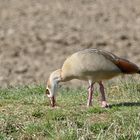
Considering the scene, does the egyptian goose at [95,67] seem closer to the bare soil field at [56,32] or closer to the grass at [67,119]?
the grass at [67,119]

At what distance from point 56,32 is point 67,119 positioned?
13.2 meters

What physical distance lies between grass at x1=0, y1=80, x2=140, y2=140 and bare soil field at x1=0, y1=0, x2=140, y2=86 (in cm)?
690

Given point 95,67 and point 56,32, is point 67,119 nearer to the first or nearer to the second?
point 95,67

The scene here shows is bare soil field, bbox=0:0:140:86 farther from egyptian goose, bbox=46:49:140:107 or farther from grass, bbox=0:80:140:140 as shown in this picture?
egyptian goose, bbox=46:49:140:107

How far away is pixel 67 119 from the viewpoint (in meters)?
8.28

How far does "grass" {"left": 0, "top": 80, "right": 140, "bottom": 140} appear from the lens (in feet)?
25.3

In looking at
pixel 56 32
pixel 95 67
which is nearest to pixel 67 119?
pixel 95 67

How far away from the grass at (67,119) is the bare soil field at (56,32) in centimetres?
690

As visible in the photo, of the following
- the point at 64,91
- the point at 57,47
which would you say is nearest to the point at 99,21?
the point at 57,47

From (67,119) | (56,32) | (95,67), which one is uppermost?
(56,32)

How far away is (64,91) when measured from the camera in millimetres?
12156

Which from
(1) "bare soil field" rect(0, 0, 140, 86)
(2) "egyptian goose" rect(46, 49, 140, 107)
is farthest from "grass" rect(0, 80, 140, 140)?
(1) "bare soil field" rect(0, 0, 140, 86)

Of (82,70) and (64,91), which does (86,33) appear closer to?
(64,91)

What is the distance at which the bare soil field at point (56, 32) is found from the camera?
19.1 metres
